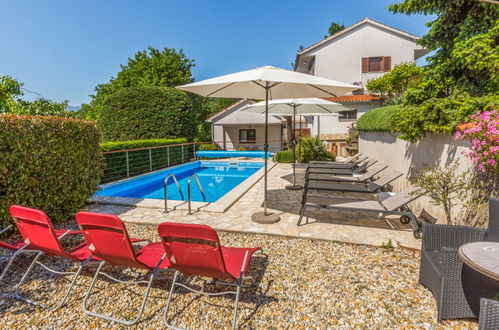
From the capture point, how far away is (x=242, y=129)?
30391mm

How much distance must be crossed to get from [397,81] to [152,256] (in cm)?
2138

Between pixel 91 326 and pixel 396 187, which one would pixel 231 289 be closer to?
pixel 91 326

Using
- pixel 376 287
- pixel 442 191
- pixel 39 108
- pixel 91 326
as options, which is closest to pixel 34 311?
pixel 91 326

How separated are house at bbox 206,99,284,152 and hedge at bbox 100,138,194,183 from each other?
8373 mm

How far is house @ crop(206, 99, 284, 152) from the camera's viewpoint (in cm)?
2573

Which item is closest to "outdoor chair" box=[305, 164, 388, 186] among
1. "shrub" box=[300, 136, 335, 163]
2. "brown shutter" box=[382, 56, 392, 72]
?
"shrub" box=[300, 136, 335, 163]

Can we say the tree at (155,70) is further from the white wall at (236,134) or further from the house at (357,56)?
the house at (357,56)

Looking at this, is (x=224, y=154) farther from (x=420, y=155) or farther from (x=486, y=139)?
(x=486, y=139)

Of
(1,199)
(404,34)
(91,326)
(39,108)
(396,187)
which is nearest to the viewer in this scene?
(91,326)

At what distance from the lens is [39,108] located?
12344 millimetres

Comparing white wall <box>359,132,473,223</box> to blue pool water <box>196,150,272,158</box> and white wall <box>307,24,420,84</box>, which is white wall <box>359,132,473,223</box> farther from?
white wall <box>307,24,420,84</box>

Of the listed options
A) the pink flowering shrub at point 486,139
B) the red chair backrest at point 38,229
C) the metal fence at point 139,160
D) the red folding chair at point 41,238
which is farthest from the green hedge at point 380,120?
the metal fence at point 139,160

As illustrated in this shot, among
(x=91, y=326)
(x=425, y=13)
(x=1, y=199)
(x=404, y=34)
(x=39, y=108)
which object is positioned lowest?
(x=91, y=326)

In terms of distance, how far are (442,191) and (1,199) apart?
763 centimetres
